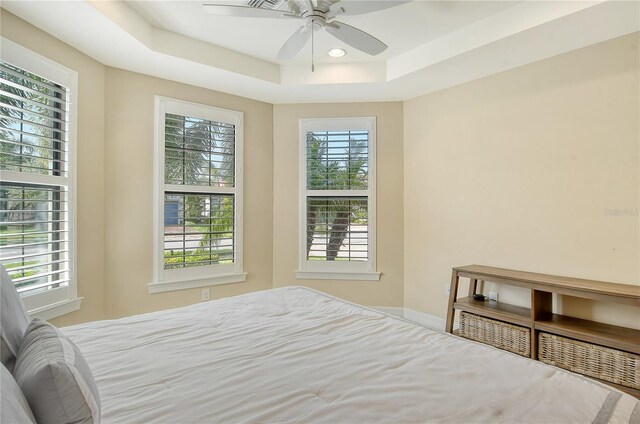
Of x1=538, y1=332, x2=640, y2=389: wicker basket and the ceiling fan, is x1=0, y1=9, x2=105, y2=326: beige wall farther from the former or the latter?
x1=538, y1=332, x2=640, y2=389: wicker basket

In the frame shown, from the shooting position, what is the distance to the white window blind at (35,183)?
93.8 inches

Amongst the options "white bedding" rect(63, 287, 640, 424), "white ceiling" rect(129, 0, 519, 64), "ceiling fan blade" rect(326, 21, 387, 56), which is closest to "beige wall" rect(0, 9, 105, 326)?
"white ceiling" rect(129, 0, 519, 64)

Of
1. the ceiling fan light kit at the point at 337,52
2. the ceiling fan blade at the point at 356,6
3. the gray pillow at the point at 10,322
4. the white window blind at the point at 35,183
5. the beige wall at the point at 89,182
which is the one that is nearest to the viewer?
the gray pillow at the point at 10,322

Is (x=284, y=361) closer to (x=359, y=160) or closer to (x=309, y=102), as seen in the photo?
(x=359, y=160)

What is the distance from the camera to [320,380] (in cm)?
122

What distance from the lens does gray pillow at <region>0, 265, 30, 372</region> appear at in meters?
1.02

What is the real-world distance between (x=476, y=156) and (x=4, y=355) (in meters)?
3.61

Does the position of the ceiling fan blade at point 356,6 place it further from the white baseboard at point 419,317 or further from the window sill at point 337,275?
the white baseboard at point 419,317

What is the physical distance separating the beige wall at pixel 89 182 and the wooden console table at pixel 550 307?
3.21 m

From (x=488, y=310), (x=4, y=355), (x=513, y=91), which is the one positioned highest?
(x=513, y=91)

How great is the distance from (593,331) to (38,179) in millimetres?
4123

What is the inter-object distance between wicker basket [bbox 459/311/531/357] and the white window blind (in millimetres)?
3397

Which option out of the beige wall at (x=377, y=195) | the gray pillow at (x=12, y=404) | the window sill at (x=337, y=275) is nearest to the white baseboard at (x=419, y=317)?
the beige wall at (x=377, y=195)

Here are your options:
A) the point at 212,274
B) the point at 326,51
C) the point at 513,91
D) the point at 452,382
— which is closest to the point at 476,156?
the point at 513,91
